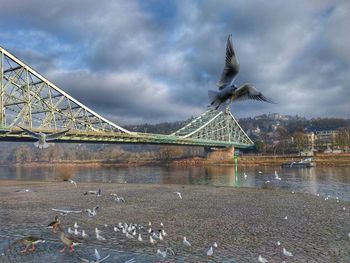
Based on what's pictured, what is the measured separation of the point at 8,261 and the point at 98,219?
626 cm

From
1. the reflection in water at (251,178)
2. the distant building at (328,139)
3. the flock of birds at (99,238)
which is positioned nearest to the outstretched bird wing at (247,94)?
the flock of birds at (99,238)

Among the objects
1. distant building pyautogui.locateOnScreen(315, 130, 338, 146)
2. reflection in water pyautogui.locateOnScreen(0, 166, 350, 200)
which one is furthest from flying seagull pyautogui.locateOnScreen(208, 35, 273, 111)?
distant building pyautogui.locateOnScreen(315, 130, 338, 146)

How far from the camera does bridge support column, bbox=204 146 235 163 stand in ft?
311

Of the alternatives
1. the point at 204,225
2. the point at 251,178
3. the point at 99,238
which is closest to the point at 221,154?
the point at 251,178

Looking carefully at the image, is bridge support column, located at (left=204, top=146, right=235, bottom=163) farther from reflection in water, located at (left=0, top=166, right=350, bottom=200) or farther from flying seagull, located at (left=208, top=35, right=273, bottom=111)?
flying seagull, located at (left=208, top=35, right=273, bottom=111)

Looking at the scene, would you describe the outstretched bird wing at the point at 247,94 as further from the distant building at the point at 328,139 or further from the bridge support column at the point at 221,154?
the distant building at the point at 328,139

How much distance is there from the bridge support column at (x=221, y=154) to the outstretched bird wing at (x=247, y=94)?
286 ft

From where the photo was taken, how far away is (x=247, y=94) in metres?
6.65

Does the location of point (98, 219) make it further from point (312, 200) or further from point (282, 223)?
point (312, 200)

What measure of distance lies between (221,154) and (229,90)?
9152 cm

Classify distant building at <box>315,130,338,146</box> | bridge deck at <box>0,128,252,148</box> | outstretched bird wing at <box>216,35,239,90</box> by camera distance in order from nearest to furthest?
1. outstretched bird wing at <box>216,35,239,90</box>
2. bridge deck at <box>0,128,252,148</box>
3. distant building at <box>315,130,338,146</box>

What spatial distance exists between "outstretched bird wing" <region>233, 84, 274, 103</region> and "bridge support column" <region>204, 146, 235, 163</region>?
87228mm

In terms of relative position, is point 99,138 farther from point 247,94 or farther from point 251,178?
point 247,94

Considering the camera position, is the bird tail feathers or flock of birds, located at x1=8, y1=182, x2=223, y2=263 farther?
flock of birds, located at x1=8, y1=182, x2=223, y2=263
